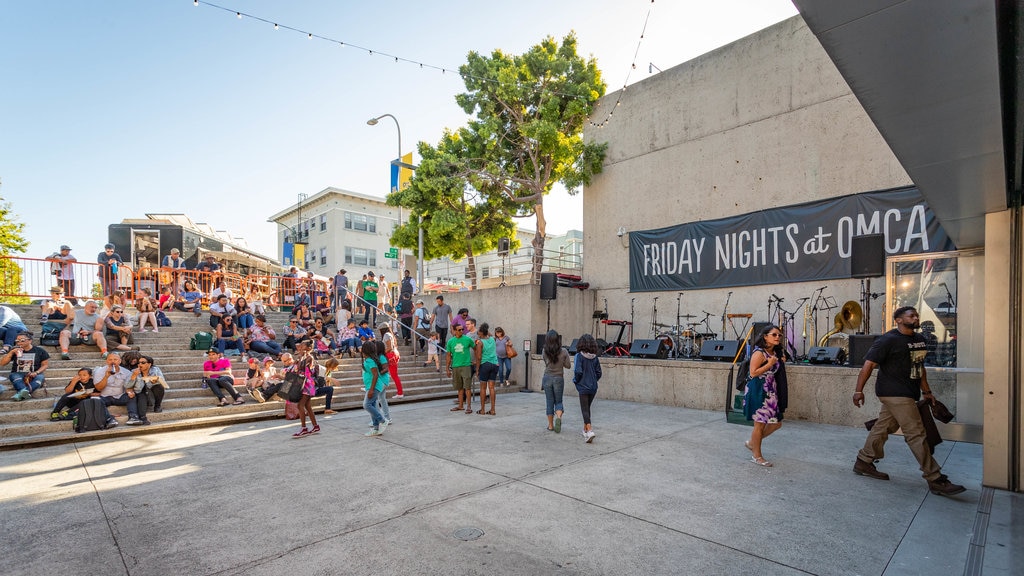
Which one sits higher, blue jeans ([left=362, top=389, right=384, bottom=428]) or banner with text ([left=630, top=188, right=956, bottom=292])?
banner with text ([left=630, top=188, right=956, bottom=292])

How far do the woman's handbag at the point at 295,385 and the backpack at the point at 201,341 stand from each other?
4815 millimetres

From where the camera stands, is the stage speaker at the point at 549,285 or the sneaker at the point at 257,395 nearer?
the sneaker at the point at 257,395

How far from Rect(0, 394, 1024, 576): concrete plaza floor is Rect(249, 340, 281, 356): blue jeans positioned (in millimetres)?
4513

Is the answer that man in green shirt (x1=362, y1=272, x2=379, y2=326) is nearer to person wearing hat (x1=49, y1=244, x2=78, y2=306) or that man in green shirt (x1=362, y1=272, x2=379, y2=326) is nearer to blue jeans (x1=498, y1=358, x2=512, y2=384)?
blue jeans (x1=498, y1=358, x2=512, y2=384)

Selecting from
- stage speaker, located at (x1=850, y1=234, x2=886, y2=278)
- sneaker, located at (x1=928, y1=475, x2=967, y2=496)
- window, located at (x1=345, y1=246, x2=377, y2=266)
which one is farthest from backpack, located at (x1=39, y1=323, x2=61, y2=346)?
window, located at (x1=345, y1=246, x2=377, y2=266)

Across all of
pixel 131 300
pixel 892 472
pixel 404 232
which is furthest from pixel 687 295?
pixel 131 300

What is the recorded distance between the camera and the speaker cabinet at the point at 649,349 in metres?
11.7

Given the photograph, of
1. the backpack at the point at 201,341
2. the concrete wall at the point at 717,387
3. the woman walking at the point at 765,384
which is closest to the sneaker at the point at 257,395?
the backpack at the point at 201,341

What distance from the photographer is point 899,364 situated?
16.2 feet

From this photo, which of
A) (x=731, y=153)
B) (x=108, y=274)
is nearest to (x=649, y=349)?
(x=731, y=153)

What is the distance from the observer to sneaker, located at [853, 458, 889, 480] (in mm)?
5291

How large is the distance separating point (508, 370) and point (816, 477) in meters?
9.03

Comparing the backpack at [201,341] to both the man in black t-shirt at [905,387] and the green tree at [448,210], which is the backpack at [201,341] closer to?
the green tree at [448,210]

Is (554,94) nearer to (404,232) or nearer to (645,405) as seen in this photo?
(404,232)
